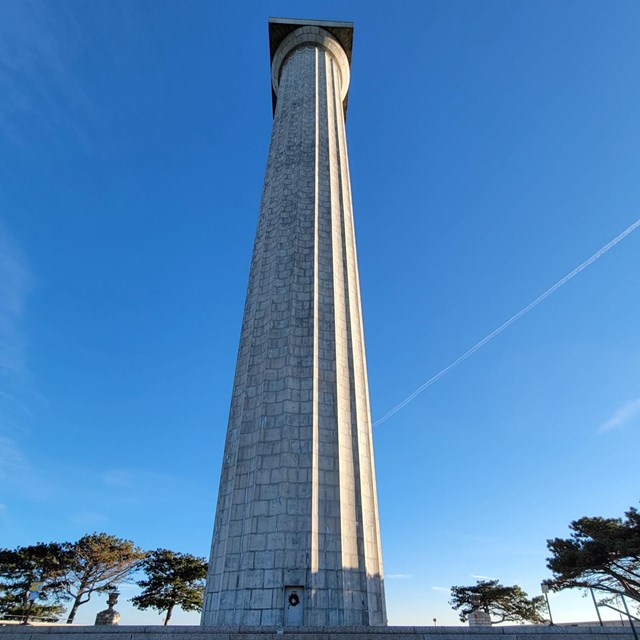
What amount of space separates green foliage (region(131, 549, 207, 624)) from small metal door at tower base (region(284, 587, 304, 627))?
79.6 ft

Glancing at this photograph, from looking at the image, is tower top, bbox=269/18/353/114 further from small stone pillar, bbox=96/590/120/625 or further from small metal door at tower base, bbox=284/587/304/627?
small stone pillar, bbox=96/590/120/625

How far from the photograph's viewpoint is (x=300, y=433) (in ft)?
42.4

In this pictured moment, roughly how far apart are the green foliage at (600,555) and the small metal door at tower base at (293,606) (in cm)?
1642

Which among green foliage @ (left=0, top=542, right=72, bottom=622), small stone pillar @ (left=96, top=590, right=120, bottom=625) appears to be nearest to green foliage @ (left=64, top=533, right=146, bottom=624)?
green foliage @ (left=0, top=542, right=72, bottom=622)

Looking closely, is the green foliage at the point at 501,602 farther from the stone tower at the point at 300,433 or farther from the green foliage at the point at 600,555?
the stone tower at the point at 300,433

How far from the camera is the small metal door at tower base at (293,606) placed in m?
10.4

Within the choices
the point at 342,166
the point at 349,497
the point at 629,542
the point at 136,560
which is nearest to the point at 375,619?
the point at 349,497

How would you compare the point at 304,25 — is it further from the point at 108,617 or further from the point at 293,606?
the point at 108,617

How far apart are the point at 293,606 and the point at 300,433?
404 centimetres

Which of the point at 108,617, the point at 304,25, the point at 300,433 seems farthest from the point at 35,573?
the point at 304,25

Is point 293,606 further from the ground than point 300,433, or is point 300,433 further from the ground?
point 300,433

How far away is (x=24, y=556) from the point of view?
27578 mm

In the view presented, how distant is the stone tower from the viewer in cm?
1090

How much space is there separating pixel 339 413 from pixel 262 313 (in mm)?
4453
